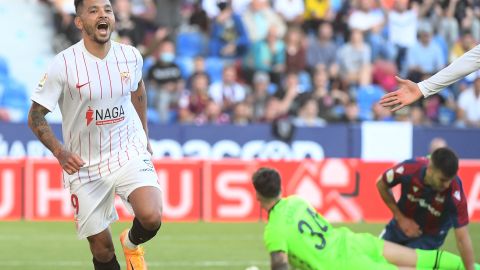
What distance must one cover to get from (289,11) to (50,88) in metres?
11.6

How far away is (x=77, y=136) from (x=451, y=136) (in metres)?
10.5

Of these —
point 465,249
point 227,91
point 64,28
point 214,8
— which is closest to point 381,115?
point 227,91

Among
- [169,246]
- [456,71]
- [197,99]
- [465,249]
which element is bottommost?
[169,246]

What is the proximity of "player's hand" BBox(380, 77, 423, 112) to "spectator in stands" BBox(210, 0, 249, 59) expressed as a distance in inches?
466

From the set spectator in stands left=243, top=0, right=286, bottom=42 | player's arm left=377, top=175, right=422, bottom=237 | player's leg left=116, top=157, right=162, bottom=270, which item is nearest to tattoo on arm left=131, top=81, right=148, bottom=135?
player's leg left=116, top=157, right=162, bottom=270

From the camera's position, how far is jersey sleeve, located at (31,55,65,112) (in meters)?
7.57

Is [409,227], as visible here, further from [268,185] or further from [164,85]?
[164,85]

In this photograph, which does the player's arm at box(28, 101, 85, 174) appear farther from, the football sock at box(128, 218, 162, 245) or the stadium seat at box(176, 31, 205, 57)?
the stadium seat at box(176, 31, 205, 57)

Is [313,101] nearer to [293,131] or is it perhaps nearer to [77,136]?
[293,131]

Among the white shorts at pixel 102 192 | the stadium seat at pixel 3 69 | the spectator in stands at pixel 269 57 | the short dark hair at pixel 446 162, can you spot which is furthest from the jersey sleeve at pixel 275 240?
the spectator in stands at pixel 269 57

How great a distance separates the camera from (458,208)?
852 centimetres

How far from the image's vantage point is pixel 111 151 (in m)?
7.80

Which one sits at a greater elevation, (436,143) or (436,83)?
(436,83)

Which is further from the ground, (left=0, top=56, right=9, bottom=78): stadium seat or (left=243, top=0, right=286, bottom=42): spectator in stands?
(left=243, top=0, right=286, bottom=42): spectator in stands
